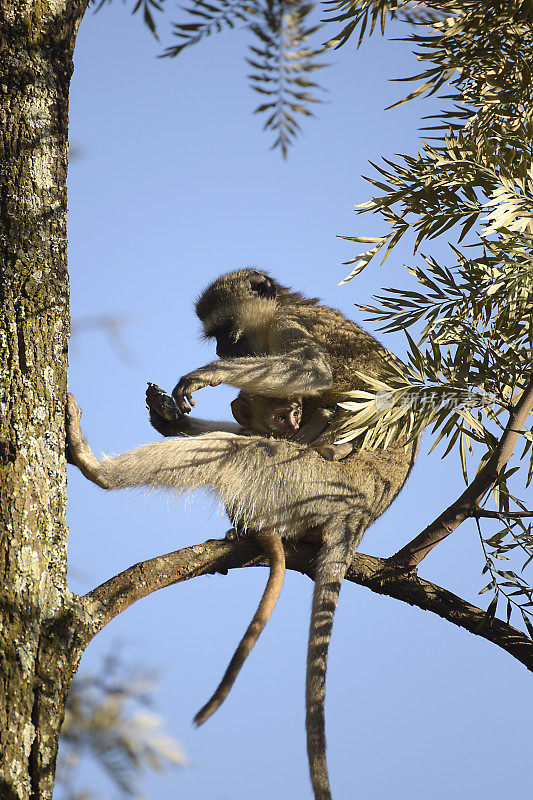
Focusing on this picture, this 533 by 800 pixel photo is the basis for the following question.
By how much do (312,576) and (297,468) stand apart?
0.51m

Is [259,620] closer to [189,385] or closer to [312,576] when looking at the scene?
[312,576]

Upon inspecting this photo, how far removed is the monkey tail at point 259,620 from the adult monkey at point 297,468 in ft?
0.28

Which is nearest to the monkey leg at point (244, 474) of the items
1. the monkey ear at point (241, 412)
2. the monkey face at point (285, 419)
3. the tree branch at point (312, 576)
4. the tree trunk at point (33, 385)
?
the tree branch at point (312, 576)

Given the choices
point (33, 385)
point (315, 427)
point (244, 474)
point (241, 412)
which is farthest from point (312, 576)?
point (33, 385)

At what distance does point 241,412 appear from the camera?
4.03 meters

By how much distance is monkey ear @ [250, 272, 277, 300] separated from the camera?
4.27 meters

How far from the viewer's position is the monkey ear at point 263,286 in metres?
4.27

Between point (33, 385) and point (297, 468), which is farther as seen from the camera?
point (297, 468)

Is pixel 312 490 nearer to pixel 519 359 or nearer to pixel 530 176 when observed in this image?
pixel 519 359

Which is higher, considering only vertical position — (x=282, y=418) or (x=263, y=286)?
(x=263, y=286)

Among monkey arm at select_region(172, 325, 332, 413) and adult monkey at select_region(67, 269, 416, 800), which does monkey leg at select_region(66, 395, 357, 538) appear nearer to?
adult monkey at select_region(67, 269, 416, 800)

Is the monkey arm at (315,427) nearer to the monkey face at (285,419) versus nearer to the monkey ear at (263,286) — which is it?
the monkey face at (285,419)

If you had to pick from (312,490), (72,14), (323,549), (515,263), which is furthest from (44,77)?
(323,549)

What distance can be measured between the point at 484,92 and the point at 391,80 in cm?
48
